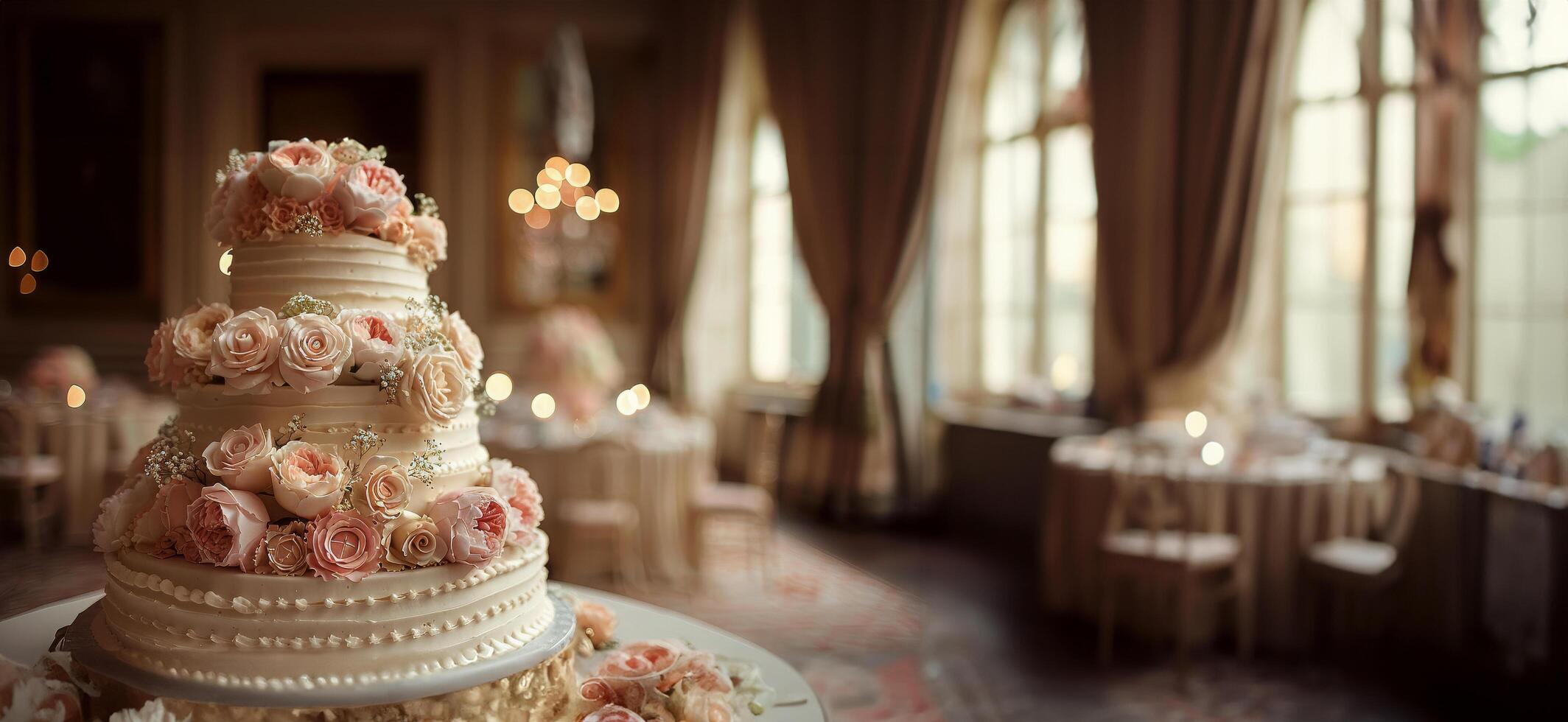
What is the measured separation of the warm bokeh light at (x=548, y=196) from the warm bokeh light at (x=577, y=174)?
0.71 feet

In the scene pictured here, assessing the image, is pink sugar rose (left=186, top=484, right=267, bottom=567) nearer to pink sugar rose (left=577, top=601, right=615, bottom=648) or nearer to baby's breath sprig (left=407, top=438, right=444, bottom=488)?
baby's breath sprig (left=407, top=438, right=444, bottom=488)

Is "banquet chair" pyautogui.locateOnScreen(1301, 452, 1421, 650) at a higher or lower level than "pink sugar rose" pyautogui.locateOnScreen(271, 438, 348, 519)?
lower

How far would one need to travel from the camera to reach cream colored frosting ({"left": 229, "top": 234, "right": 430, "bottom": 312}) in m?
1.94

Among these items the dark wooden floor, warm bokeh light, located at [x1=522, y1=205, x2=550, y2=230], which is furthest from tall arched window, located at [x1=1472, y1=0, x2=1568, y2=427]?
warm bokeh light, located at [x1=522, y1=205, x2=550, y2=230]

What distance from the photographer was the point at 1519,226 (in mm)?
4699

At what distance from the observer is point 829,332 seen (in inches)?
303

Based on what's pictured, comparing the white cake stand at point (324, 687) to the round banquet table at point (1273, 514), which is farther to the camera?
the round banquet table at point (1273, 514)

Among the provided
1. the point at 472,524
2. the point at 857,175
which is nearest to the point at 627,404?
the point at 857,175

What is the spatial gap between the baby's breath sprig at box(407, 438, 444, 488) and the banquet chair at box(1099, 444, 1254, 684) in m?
3.35

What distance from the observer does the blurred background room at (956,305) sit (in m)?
4.46

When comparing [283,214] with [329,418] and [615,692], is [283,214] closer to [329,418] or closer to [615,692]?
[329,418]

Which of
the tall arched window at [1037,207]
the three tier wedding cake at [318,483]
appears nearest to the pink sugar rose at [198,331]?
the three tier wedding cake at [318,483]

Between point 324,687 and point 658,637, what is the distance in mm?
824

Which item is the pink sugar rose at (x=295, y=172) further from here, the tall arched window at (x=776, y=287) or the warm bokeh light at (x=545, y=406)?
the tall arched window at (x=776, y=287)
